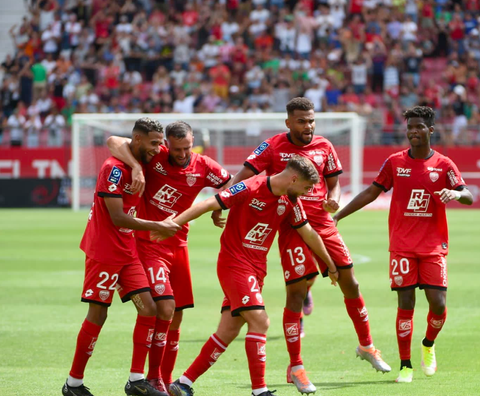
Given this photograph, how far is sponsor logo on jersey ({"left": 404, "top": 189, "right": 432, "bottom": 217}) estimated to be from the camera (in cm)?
807

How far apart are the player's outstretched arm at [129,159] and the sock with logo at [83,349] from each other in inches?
45.6

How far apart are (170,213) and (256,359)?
1.62m

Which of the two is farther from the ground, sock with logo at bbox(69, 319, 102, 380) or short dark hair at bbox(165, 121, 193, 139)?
short dark hair at bbox(165, 121, 193, 139)

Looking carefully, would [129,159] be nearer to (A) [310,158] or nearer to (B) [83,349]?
(B) [83,349]

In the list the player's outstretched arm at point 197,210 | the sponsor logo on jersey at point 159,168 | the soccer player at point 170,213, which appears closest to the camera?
the player's outstretched arm at point 197,210

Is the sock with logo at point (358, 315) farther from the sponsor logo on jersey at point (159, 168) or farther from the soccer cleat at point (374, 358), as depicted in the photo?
the sponsor logo on jersey at point (159, 168)

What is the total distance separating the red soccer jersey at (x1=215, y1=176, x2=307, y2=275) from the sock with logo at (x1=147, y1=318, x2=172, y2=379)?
74 centimetres

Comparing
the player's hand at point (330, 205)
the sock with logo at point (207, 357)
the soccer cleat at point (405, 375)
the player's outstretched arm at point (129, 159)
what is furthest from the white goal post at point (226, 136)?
the sock with logo at point (207, 357)

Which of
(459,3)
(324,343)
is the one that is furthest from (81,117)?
(324,343)

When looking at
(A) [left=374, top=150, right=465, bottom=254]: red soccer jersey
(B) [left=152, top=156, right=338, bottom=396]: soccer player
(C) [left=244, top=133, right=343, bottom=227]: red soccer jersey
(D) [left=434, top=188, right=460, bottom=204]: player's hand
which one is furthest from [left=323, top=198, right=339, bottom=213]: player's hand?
(D) [left=434, top=188, right=460, bottom=204]: player's hand

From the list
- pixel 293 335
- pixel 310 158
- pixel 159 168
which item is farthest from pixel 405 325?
pixel 159 168

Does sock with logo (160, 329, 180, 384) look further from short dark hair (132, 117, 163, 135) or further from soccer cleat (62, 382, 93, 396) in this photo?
short dark hair (132, 117, 163, 135)

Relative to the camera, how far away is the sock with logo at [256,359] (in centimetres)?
668

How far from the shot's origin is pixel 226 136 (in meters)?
28.4
